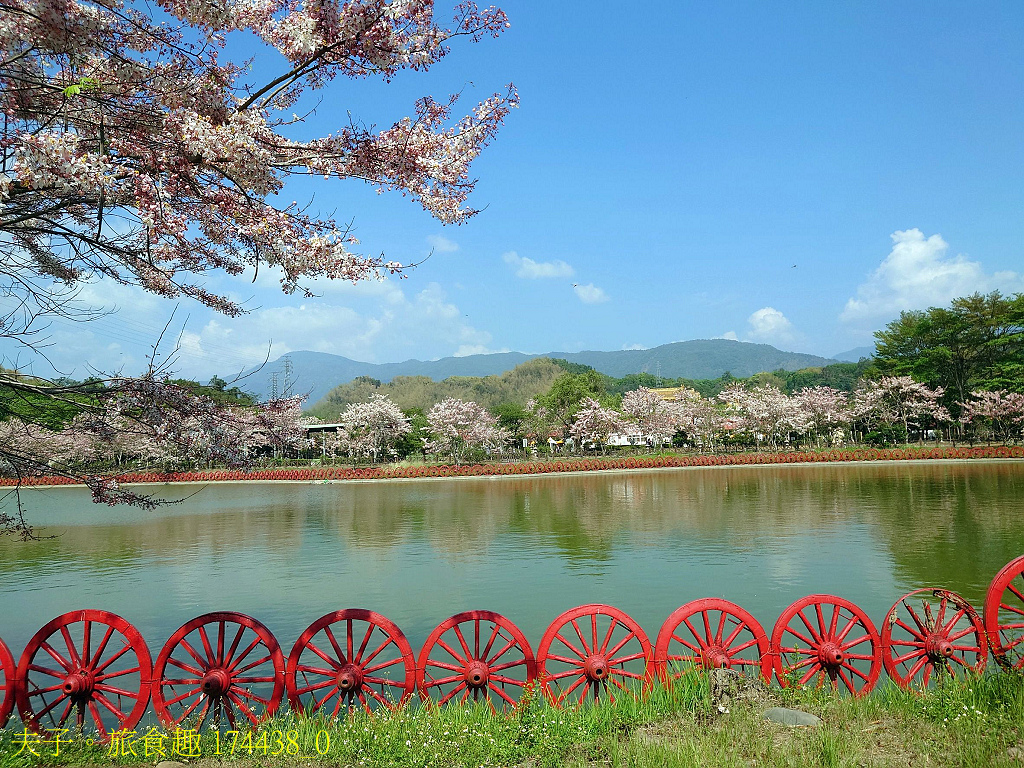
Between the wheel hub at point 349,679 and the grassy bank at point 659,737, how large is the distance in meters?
0.45

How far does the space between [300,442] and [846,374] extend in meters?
107

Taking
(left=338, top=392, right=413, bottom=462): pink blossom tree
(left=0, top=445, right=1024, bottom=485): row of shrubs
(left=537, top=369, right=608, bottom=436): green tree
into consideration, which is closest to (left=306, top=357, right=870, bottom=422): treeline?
(left=537, top=369, right=608, bottom=436): green tree

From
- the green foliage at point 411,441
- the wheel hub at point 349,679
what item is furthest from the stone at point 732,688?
the green foliage at point 411,441

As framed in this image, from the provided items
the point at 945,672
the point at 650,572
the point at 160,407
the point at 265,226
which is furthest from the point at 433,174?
the point at 650,572

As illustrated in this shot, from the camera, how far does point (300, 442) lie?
19.3ft

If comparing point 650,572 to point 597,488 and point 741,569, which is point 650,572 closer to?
point 741,569

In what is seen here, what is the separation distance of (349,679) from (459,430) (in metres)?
36.7

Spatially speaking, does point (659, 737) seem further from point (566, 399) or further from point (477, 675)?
point (566, 399)

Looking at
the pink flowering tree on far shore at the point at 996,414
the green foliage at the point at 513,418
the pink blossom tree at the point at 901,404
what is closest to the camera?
the pink flowering tree on far shore at the point at 996,414

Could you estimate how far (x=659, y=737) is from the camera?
166 inches

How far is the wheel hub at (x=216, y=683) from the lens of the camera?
201 inches

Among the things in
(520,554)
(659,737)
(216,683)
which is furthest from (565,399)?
(659,737)

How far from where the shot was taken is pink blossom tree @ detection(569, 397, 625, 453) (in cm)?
4428

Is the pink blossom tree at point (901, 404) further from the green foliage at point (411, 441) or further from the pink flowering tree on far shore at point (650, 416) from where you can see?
the green foliage at point (411, 441)
